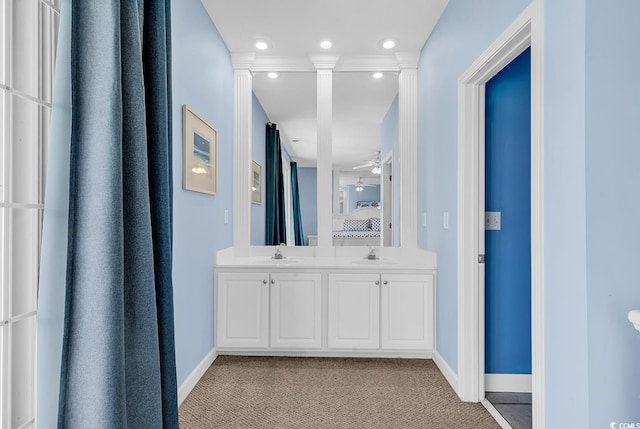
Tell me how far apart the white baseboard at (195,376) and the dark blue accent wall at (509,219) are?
76.5 inches

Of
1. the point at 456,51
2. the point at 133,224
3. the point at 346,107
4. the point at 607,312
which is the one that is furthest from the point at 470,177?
the point at 133,224

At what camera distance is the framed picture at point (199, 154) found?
2.19 meters

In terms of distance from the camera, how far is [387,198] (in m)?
3.43

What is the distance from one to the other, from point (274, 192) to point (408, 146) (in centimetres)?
134

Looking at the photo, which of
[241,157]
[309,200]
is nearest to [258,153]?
[241,157]

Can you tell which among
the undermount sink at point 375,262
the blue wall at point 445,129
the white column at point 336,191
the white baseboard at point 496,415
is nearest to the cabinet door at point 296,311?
the undermount sink at point 375,262

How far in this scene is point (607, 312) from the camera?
1132mm

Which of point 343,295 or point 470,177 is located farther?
point 343,295

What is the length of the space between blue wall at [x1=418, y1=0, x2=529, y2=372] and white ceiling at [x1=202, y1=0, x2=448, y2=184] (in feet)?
0.91

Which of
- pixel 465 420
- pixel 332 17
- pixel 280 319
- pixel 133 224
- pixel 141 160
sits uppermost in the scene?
pixel 332 17

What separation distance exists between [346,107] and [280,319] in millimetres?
2059

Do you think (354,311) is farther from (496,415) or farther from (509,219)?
(509,219)

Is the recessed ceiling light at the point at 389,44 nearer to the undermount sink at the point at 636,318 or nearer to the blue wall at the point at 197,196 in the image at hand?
the blue wall at the point at 197,196

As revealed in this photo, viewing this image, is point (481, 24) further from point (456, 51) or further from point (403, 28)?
point (403, 28)
